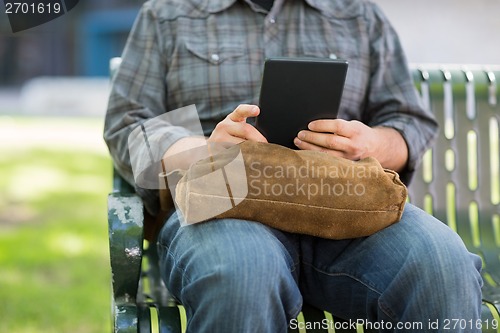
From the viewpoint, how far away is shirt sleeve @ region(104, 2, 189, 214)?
2268 millimetres

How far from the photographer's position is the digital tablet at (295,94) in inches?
75.2

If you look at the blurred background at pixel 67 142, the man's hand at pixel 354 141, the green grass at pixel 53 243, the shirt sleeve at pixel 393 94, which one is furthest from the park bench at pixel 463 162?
the blurred background at pixel 67 142

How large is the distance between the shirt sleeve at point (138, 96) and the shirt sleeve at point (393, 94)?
64 centimetres

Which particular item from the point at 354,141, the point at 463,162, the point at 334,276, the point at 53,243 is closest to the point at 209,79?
the point at 354,141

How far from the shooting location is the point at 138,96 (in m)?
2.37

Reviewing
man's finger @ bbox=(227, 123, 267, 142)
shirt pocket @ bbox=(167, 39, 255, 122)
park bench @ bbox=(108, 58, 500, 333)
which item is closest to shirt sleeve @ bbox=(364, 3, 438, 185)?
park bench @ bbox=(108, 58, 500, 333)

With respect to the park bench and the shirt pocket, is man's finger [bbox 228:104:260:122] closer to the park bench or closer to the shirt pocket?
the shirt pocket

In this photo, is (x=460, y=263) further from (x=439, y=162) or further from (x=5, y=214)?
(x=5, y=214)

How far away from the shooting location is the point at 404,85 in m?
2.49

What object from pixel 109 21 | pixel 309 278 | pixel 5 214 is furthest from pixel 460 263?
pixel 109 21

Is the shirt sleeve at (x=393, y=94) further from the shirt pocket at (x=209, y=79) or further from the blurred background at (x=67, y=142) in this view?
the blurred background at (x=67, y=142)

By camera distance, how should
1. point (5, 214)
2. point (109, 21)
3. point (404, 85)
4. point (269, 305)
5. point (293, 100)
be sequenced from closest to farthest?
1. point (269, 305)
2. point (293, 100)
3. point (404, 85)
4. point (5, 214)
5. point (109, 21)

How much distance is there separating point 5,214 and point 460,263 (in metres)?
3.58

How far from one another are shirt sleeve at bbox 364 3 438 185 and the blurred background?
1.36 meters
